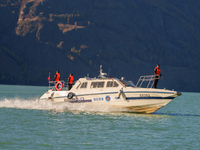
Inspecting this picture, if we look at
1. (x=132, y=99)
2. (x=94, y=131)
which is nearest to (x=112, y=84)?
(x=132, y=99)

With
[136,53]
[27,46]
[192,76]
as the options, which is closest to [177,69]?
[192,76]

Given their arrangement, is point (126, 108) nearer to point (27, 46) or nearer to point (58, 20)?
point (27, 46)

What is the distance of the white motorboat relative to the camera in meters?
25.5

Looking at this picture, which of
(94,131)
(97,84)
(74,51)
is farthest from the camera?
(74,51)

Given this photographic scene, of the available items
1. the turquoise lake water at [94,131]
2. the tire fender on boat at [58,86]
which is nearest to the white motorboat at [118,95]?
the turquoise lake water at [94,131]

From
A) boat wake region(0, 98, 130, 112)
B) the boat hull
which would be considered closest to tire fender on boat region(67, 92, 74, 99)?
the boat hull

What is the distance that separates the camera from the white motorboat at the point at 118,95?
25.5 metres

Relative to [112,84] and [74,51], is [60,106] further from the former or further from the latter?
[74,51]

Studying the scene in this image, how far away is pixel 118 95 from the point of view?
2608 cm

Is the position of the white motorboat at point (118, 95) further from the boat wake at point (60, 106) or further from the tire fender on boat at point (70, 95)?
the boat wake at point (60, 106)

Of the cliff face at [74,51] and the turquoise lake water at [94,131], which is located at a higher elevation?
the cliff face at [74,51]

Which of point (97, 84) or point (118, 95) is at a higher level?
point (97, 84)

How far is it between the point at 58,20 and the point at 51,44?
26.5m

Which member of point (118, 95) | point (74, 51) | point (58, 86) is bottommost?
point (118, 95)
